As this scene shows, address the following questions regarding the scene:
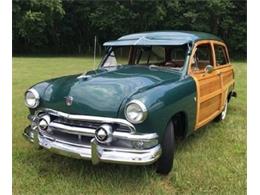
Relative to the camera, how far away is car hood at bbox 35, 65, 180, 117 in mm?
3619

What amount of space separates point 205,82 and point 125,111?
1.83 metres

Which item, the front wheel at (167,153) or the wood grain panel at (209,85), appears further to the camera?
the wood grain panel at (209,85)

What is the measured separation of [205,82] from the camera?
488cm

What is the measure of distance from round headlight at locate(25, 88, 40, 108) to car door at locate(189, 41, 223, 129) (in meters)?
1.97

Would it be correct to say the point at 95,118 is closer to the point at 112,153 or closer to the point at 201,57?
the point at 112,153

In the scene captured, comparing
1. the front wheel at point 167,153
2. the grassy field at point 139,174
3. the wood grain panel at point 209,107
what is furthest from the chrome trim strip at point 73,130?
the wood grain panel at point 209,107

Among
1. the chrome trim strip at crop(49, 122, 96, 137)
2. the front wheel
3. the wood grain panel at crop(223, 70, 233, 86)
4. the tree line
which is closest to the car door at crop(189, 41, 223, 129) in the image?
the wood grain panel at crop(223, 70, 233, 86)

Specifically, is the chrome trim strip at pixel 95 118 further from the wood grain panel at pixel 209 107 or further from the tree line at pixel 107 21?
the tree line at pixel 107 21

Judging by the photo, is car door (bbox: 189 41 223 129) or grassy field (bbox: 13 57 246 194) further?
car door (bbox: 189 41 223 129)

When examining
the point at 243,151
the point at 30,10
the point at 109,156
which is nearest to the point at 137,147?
the point at 109,156

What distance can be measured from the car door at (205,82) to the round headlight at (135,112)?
4.31 ft

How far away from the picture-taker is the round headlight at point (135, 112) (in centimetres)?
→ 340

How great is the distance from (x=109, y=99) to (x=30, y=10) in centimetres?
2863

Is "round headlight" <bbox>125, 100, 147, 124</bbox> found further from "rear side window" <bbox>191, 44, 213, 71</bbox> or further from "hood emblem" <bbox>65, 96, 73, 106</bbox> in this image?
"rear side window" <bbox>191, 44, 213, 71</bbox>
